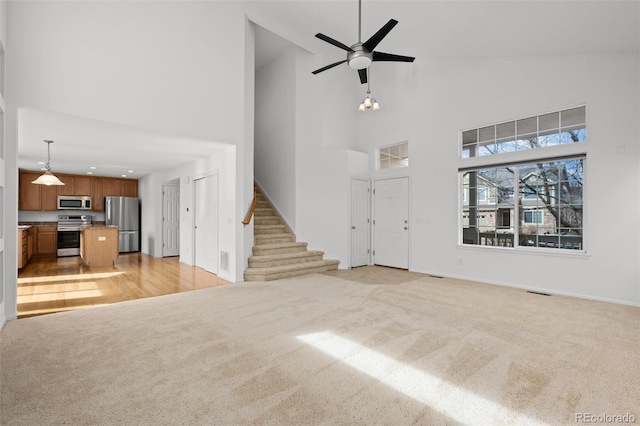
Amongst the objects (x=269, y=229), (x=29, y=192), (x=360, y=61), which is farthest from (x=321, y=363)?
(x=29, y=192)

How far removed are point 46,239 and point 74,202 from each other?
122 centimetres

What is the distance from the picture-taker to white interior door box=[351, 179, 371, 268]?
23.7 feet

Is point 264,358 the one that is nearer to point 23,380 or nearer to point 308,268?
point 23,380

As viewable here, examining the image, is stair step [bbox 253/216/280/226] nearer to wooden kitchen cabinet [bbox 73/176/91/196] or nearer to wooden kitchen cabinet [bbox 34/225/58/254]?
wooden kitchen cabinet [bbox 73/176/91/196]

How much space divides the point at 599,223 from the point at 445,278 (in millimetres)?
2478

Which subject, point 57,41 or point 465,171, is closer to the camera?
point 57,41

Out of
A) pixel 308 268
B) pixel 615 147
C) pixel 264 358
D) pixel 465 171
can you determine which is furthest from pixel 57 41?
pixel 615 147

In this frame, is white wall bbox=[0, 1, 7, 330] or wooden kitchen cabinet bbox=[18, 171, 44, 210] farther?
wooden kitchen cabinet bbox=[18, 171, 44, 210]

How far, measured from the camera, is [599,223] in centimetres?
451

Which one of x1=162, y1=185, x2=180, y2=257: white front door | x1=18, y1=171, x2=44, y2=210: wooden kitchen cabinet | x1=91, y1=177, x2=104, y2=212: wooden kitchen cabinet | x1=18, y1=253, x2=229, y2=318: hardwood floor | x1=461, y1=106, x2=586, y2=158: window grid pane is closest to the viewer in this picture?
x1=18, y1=253, x2=229, y2=318: hardwood floor

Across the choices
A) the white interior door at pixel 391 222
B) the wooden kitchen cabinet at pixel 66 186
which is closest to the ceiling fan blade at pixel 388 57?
the white interior door at pixel 391 222

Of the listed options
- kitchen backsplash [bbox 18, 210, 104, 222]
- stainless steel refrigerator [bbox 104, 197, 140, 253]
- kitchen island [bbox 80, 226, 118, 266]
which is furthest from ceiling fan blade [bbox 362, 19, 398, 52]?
Answer: kitchen backsplash [bbox 18, 210, 104, 222]

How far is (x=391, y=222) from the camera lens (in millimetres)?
7188

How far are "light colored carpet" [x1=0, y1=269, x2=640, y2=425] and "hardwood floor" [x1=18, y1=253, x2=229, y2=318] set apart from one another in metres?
0.56
